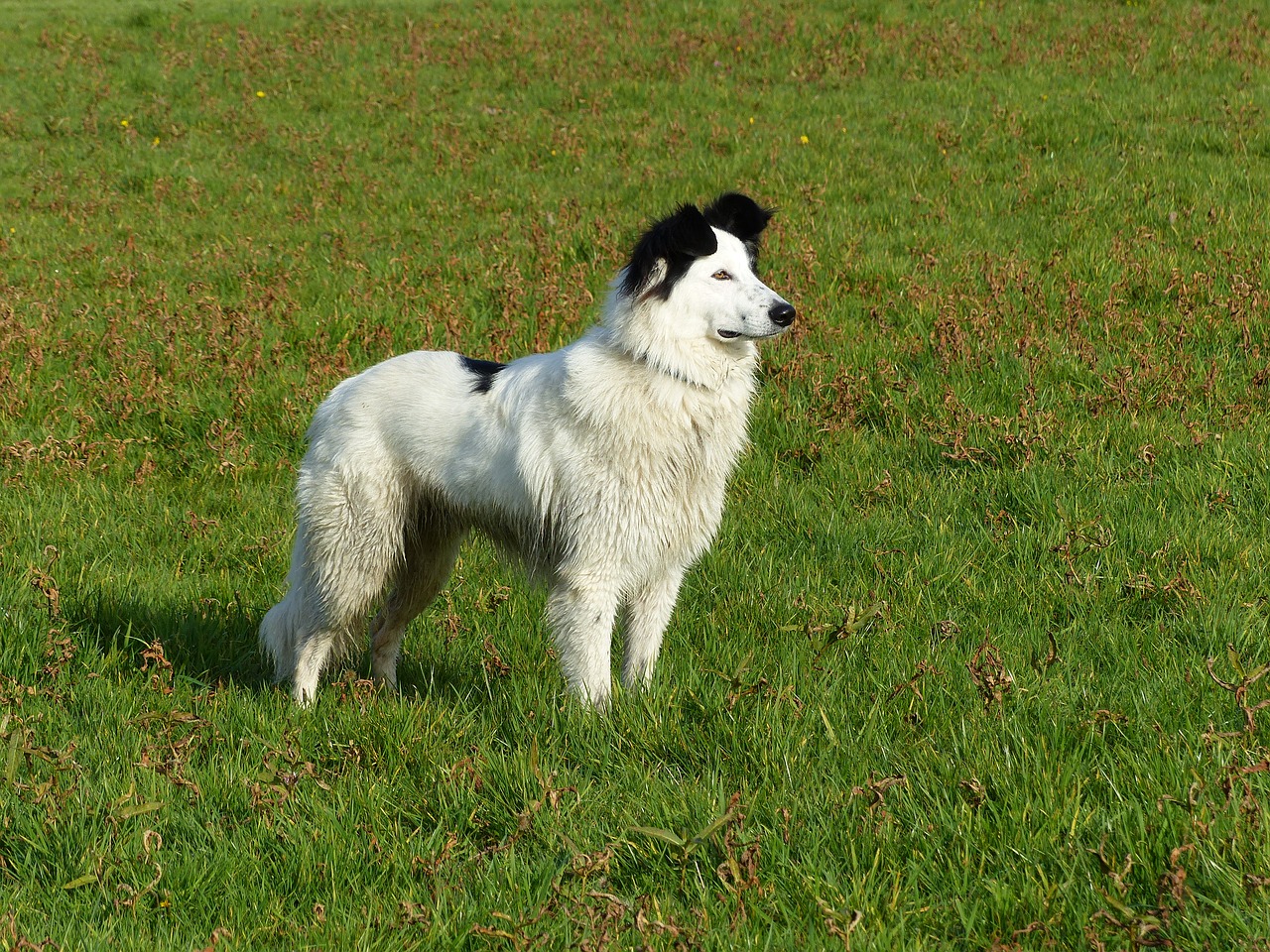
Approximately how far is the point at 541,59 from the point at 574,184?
5.28 meters

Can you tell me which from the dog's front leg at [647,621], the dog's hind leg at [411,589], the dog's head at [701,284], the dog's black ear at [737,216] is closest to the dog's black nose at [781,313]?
the dog's head at [701,284]

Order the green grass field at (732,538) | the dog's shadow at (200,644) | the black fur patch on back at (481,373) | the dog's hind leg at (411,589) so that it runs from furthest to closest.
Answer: the dog's hind leg at (411,589) < the dog's shadow at (200,644) < the black fur patch on back at (481,373) < the green grass field at (732,538)

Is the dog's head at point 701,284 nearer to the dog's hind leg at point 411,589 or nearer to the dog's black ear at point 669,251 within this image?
the dog's black ear at point 669,251

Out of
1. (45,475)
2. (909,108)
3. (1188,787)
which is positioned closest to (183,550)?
(45,475)

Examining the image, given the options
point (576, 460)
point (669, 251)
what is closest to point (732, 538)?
point (576, 460)

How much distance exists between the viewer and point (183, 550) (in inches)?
239

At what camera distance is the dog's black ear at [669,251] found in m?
4.38

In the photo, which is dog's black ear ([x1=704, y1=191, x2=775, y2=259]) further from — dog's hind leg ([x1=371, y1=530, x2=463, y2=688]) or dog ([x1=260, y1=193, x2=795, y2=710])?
dog's hind leg ([x1=371, y1=530, x2=463, y2=688])

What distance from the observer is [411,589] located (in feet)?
17.3

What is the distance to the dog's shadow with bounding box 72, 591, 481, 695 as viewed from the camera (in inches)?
200

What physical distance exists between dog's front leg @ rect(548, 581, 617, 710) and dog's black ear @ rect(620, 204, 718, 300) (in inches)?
48.6

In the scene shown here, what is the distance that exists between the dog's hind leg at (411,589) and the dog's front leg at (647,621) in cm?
97

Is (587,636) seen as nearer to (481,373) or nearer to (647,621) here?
(647,621)

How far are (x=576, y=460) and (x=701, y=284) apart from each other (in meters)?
0.87
